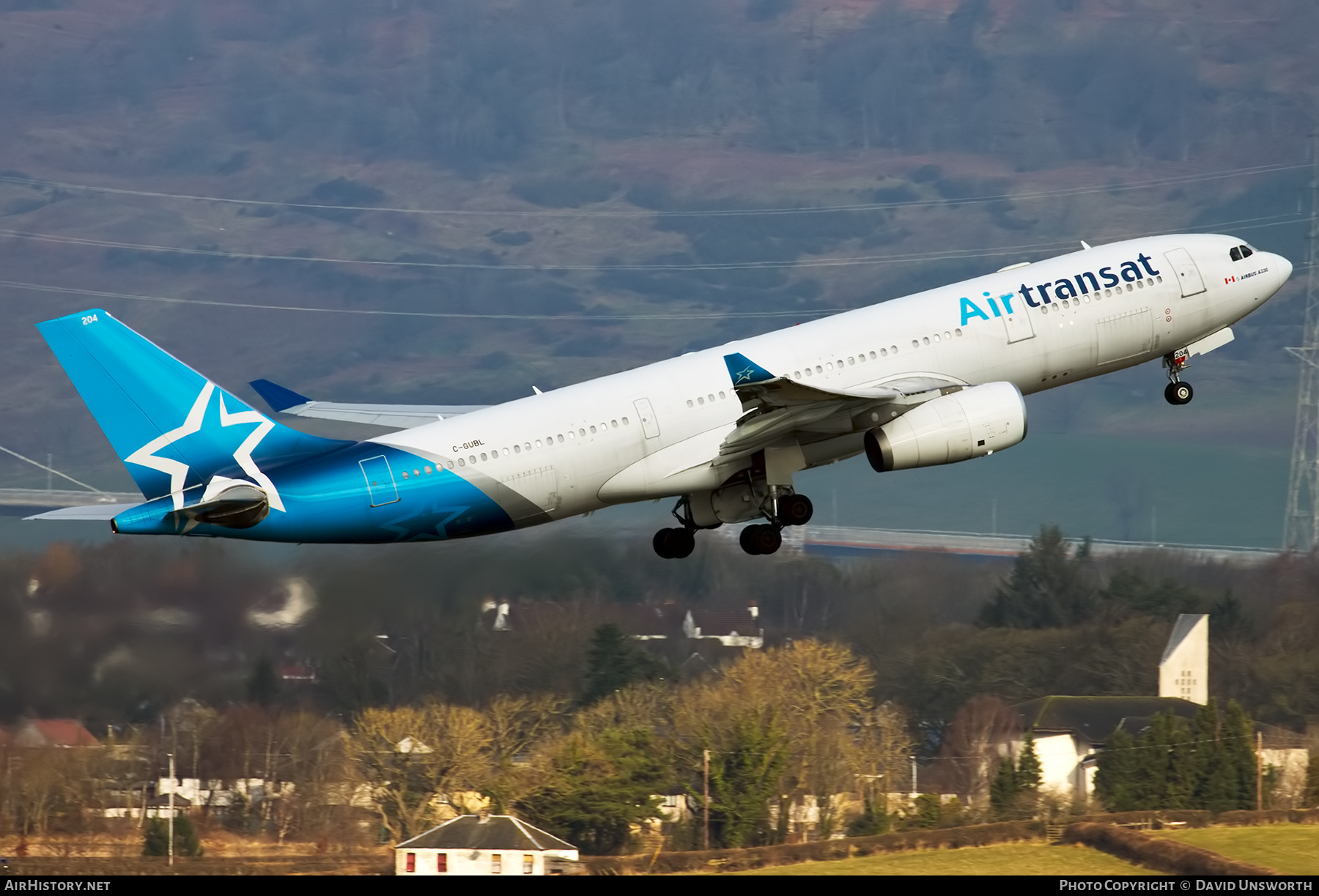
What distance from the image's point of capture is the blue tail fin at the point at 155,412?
138 feet

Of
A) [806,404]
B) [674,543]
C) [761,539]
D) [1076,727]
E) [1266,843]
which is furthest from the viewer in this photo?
[1076,727]

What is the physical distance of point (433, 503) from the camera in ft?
142

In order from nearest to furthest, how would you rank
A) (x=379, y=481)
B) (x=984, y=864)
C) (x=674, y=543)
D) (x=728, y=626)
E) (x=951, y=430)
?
(x=379, y=481) → (x=951, y=430) → (x=674, y=543) → (x=984, y=864) → (x=728, y=626)

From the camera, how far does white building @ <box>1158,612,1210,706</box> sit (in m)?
90.6

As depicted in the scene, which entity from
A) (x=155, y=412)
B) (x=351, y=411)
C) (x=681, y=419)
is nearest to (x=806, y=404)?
(x=681, y=419)

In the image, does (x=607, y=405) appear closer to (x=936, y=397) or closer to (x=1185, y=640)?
(x=936, y=397)

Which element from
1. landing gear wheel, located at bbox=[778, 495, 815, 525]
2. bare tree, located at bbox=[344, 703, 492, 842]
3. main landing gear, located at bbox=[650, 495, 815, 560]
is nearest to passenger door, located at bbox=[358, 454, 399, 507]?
main landing gear, located at bbox=[650, 495, 815, 560]

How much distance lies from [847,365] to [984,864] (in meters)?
26.2

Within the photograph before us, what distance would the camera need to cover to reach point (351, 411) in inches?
1986

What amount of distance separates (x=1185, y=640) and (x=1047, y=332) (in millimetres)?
49263

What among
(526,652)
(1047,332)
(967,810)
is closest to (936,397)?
(1047,332)

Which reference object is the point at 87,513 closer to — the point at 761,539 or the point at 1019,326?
the point at 761,539

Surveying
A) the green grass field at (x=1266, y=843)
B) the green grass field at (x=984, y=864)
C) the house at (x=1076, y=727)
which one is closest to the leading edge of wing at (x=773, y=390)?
the green grass field at (x=984, y=864)

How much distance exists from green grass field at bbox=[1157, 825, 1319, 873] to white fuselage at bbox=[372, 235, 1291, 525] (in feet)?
66.7
